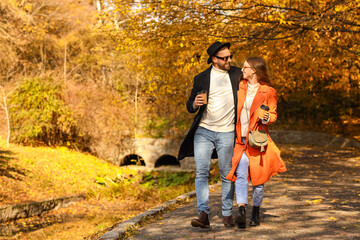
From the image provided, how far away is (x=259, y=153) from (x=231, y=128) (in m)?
0.42

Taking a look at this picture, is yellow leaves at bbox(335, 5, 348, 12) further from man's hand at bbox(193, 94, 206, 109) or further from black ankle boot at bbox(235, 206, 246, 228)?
black ankle boot at bbox(235, 206, 246, 228)

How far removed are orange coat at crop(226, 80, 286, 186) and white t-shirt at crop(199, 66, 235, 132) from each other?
0.40 ft

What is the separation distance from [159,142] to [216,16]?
977cm

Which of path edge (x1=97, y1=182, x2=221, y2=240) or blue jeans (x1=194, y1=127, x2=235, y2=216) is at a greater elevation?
blue jeans (x1=194, y1=127, x2=235, y2=216)

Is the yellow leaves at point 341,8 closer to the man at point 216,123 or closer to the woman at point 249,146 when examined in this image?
the woman at point 249,146

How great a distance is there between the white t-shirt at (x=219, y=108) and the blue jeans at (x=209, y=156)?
7cm

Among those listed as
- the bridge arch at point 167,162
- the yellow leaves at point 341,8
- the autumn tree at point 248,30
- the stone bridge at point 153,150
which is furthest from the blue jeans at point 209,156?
the bridge arch at point 167,162

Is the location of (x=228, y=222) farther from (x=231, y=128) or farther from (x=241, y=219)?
(x=231, y=128)

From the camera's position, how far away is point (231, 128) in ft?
15.5

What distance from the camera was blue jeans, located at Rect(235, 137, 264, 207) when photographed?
4.68 meters

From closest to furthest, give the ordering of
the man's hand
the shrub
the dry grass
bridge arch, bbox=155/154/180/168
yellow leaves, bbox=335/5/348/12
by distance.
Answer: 1. the man's hand
2. yellow leaves, bbox=335/5/348/12
3. the dry grass
4. the shrub
5. bridge arch, bbox=155/154/180/168

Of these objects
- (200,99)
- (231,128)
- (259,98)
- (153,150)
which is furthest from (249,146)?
(153,150)

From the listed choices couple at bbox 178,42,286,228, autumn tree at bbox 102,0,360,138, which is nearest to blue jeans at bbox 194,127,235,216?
couple at bbox 178,42,286,228

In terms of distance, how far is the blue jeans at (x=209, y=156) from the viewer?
4.69 m
